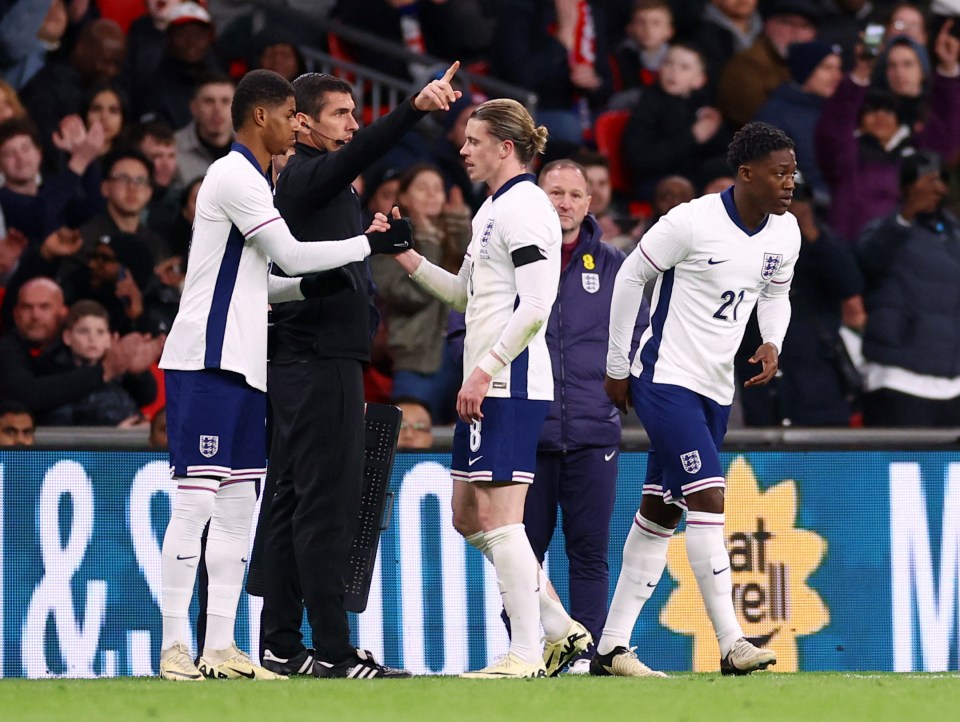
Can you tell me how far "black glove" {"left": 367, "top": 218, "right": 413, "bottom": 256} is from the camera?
20.7 ft

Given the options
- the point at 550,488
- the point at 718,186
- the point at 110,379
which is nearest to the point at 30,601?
the point at 110,379

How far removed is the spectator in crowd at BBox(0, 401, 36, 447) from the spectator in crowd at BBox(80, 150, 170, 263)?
1.41 m

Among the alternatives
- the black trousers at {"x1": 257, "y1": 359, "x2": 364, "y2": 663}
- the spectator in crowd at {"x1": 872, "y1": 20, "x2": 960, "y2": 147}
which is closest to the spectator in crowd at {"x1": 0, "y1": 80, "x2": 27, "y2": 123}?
the black trousers at {"x1": 257, "y1": 359, "x2": 364, "y2": 663}

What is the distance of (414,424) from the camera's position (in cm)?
919

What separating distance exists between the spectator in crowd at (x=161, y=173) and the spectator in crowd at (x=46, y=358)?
2.97ft

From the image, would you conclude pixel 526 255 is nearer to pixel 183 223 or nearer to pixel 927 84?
pixel 183 223

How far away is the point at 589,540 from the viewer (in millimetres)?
7438

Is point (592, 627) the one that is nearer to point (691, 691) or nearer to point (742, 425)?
point (691, 691)

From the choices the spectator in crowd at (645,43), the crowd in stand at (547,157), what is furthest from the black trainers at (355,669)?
the spectator in crowd at (645,43)

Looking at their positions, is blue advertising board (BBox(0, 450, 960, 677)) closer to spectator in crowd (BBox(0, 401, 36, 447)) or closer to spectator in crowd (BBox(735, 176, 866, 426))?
spectator in crowd (BBox(0, 401, 36, 447))

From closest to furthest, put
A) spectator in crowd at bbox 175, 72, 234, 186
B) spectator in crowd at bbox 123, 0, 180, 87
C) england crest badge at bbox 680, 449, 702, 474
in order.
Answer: england crest badge at bbox 680, 449, 702, 474, spectator in crowd at bbox 175, 72, 234, 186, spectator in crowd at bbox 123, 0, 180, 87

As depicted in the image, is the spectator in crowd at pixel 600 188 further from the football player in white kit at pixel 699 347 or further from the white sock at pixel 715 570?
the white sock at pixel 715 570

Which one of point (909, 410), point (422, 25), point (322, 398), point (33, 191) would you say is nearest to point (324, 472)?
point (322, 398)

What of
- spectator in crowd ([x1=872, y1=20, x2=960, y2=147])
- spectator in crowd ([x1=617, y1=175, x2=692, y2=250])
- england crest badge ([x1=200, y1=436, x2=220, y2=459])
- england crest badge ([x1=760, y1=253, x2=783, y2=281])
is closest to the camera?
england crest badge ([x1=200, y1=436, x2=220, y2=459])
